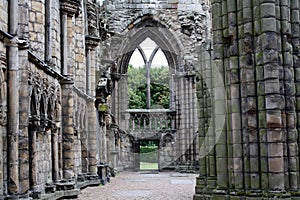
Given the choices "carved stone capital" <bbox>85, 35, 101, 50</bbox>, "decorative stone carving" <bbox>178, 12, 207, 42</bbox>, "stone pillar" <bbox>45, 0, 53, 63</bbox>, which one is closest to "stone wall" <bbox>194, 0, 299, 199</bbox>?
"stone pillar" <bbox>45, 0, 53, 63</bbox>

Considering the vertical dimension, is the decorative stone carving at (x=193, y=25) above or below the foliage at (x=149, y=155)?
above

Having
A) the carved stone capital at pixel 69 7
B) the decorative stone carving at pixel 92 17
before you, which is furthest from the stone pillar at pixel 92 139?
the carved stone capital at pixel 69 7

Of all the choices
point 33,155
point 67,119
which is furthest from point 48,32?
point 33,155

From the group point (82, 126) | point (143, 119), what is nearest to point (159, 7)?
point (143, 119)

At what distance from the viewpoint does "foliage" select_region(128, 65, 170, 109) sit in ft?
120

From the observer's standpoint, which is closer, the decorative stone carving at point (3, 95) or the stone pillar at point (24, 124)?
the decorative stone carving at point (3, 95)

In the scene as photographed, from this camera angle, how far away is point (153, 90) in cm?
3719

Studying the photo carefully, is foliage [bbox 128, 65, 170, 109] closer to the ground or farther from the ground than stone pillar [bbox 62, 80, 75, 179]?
farther from the ground

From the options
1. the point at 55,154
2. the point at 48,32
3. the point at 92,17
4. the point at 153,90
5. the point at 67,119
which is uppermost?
the point at 92,17

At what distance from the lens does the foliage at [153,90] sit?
36531 mm

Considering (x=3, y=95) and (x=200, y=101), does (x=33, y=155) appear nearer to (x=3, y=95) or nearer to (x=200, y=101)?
(x=3, y=95)

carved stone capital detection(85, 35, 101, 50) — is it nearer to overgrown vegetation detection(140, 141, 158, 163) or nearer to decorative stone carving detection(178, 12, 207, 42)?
decorative stone carving detection(178, 12, 207, 42)

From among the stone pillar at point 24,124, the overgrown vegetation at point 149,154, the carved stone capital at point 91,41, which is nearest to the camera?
the stone pillar at point 24,124

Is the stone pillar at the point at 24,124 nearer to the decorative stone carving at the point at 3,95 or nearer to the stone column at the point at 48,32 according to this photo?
the decorative stone carving at the point at 3,95
